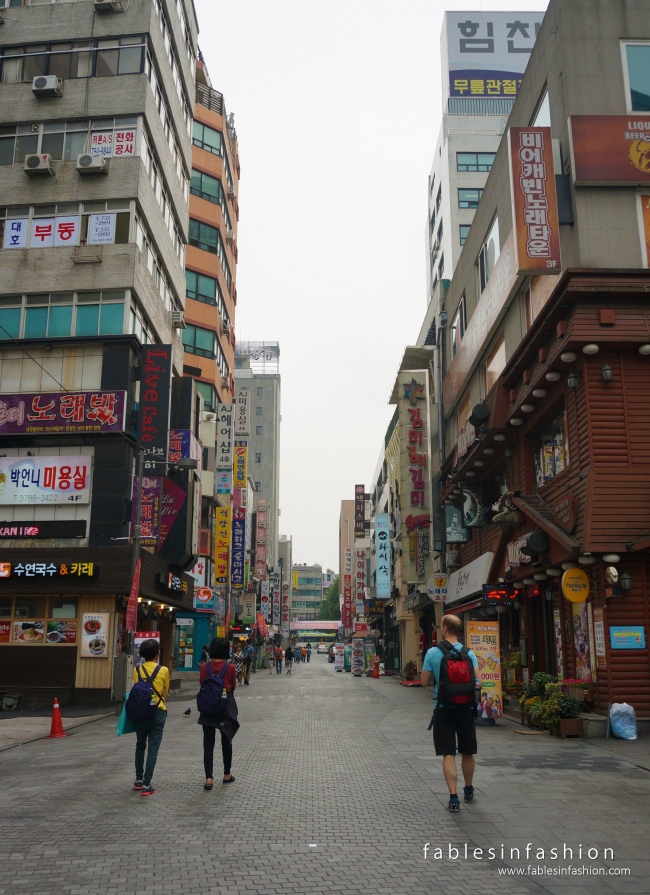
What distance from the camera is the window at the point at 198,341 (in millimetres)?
48250

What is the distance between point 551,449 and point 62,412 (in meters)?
15.3

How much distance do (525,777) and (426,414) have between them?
31.2 m

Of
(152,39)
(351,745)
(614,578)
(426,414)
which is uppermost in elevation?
(152,39)

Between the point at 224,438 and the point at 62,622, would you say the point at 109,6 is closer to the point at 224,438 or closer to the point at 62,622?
the point at 62,622

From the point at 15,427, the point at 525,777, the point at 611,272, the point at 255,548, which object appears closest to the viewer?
the point at 525,777

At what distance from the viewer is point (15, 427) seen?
86.4ft

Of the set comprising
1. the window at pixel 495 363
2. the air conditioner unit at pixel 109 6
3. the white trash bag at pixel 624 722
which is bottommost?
the white trash bag at pixel 624 722

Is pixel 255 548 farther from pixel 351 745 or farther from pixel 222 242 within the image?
pixel 351 745

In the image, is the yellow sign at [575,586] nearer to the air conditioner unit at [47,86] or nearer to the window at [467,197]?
the air conditioner unit at [47,86]

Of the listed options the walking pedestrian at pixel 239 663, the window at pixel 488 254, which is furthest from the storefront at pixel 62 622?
the window at pixel 488 254

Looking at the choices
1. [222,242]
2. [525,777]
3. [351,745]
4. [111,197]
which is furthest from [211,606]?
[525,777]

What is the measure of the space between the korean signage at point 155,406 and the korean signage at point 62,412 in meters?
0.88

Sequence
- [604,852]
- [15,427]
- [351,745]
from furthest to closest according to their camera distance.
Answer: [15,427] < [351,745] < [604,852]

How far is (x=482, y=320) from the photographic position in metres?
26.6
